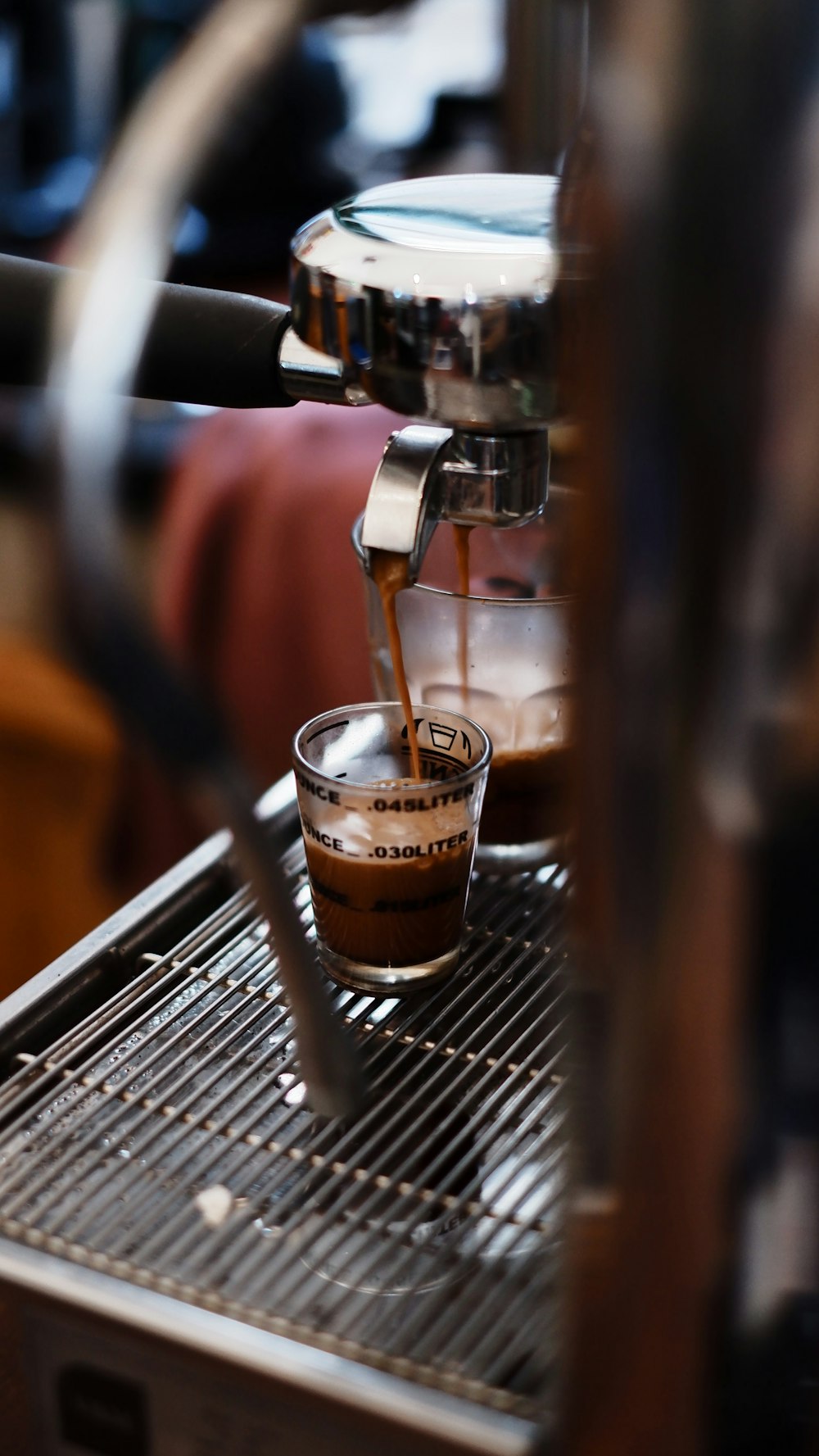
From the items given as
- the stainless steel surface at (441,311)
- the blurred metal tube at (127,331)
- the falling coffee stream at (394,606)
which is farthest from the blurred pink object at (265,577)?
the blurred metal tube at (127,331)

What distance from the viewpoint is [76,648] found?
21 cm

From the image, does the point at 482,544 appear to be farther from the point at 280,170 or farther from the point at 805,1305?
the point at 280,170

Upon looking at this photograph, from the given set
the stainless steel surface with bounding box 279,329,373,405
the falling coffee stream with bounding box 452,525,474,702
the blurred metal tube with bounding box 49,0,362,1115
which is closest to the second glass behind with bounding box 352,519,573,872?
the falling coffee stream with bounding box 452,525,474,702

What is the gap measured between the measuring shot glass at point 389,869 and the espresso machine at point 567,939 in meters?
0.02

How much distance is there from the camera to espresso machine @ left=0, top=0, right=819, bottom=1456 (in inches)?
8.2

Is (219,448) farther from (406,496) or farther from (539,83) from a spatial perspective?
(406,496)

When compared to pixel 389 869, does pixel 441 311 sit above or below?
above

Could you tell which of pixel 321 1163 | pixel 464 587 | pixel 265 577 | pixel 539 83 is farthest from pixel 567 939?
pixel 265 577

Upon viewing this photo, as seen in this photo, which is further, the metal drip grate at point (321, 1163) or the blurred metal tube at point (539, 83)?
the blurred metal tube at point (539, 83)

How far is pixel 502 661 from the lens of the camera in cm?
51

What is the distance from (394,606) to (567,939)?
6.4 inches

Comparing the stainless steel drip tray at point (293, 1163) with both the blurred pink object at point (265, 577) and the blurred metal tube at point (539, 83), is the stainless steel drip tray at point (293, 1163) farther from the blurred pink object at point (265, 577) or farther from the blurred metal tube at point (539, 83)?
the blurred pink object at point (265, 577)

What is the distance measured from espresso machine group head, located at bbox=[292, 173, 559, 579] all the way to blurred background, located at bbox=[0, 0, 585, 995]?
0.15 ft

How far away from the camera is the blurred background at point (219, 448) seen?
613 mm
